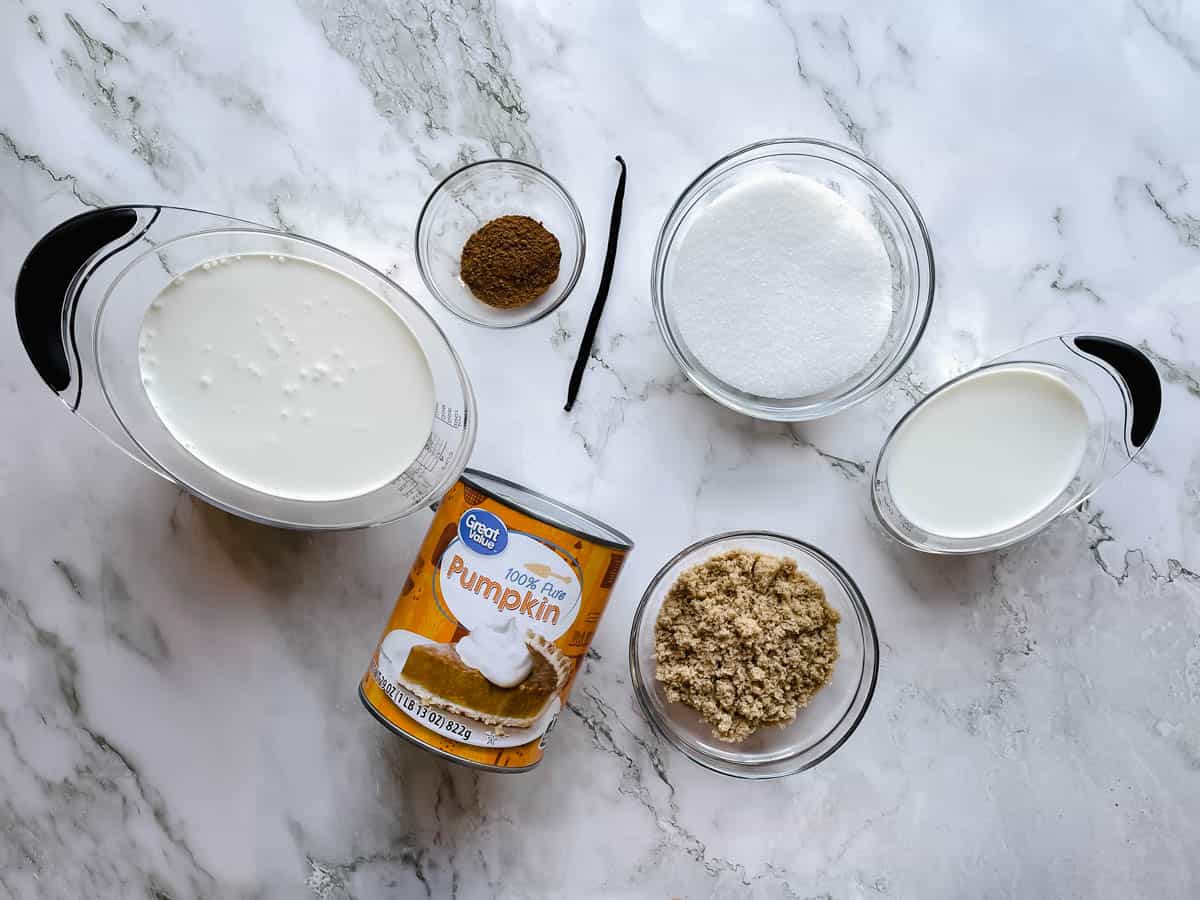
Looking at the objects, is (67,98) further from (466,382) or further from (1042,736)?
(1042,736)

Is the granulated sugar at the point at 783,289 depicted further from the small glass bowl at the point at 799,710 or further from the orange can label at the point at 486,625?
the orange can label at the point at 486,625

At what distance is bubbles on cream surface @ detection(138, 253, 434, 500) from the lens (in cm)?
114

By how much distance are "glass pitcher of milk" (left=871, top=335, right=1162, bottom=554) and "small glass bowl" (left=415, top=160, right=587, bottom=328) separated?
1.80 feet

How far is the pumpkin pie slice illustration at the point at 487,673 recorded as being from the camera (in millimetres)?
1075

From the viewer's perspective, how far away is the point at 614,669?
4.47 ft

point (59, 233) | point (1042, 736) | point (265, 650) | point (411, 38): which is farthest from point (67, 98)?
point (1042, 736)

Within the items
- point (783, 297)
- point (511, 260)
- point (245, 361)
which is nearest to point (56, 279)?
point (245, 361)

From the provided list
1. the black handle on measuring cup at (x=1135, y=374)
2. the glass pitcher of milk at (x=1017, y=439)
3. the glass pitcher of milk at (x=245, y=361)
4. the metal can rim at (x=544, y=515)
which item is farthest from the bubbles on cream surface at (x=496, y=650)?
the black handle on measuring cup at (x=1135, y=374)

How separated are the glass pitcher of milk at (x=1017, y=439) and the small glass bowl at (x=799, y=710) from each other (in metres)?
0.16

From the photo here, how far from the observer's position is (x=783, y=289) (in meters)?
1.27

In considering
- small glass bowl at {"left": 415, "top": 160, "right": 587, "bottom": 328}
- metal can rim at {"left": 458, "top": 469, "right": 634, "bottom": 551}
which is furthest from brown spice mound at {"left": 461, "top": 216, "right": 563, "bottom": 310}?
metal can rim at {"left": 458, "top": 469, "right": 634, "bottom": 551}

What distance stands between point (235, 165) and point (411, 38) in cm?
33

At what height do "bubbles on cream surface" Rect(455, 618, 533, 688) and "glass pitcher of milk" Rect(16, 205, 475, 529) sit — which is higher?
"glass pitcher of milk" Rect(16, 205, 475, 529)

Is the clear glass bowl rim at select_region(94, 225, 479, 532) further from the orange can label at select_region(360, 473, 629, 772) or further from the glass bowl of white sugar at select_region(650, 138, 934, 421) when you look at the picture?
the glass bowl of white sugar at select_region(650, 138, 934, 421)
